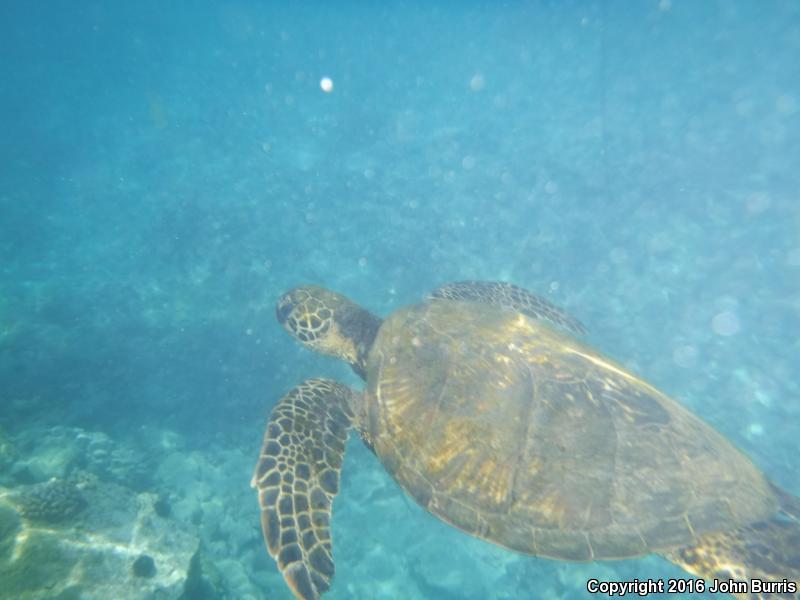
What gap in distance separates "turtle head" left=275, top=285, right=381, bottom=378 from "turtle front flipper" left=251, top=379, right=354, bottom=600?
3.19 feet

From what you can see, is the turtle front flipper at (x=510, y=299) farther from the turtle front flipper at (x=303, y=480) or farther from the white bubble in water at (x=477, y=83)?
the white bubble in water at (x=477, y=83)

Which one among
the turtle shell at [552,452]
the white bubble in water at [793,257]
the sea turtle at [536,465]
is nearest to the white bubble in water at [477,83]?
the white bubble in water at [793,257]

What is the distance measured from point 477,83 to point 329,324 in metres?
23.9

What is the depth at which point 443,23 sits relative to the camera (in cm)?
4531

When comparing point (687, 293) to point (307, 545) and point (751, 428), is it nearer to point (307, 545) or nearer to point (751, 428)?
point (751, 428)

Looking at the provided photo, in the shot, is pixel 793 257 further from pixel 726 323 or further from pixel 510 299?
pixel 510 299

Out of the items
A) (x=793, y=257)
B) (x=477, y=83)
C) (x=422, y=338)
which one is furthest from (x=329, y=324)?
(x=477, y=83)

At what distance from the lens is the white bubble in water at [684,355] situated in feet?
31.1

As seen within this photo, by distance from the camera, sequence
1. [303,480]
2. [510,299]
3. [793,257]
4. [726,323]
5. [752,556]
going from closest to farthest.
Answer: [752,556], [303,480], [510,299], [726,323], [793,257]

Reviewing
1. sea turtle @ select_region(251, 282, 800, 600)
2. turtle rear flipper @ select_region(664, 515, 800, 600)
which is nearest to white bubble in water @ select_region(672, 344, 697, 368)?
sea turtle @ select_region(251, 282, 800, 600)

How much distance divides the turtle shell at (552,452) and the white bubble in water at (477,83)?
23.6 metres

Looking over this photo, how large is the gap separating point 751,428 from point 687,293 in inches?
140

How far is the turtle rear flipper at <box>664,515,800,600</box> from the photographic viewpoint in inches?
133

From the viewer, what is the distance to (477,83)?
25094 mm
